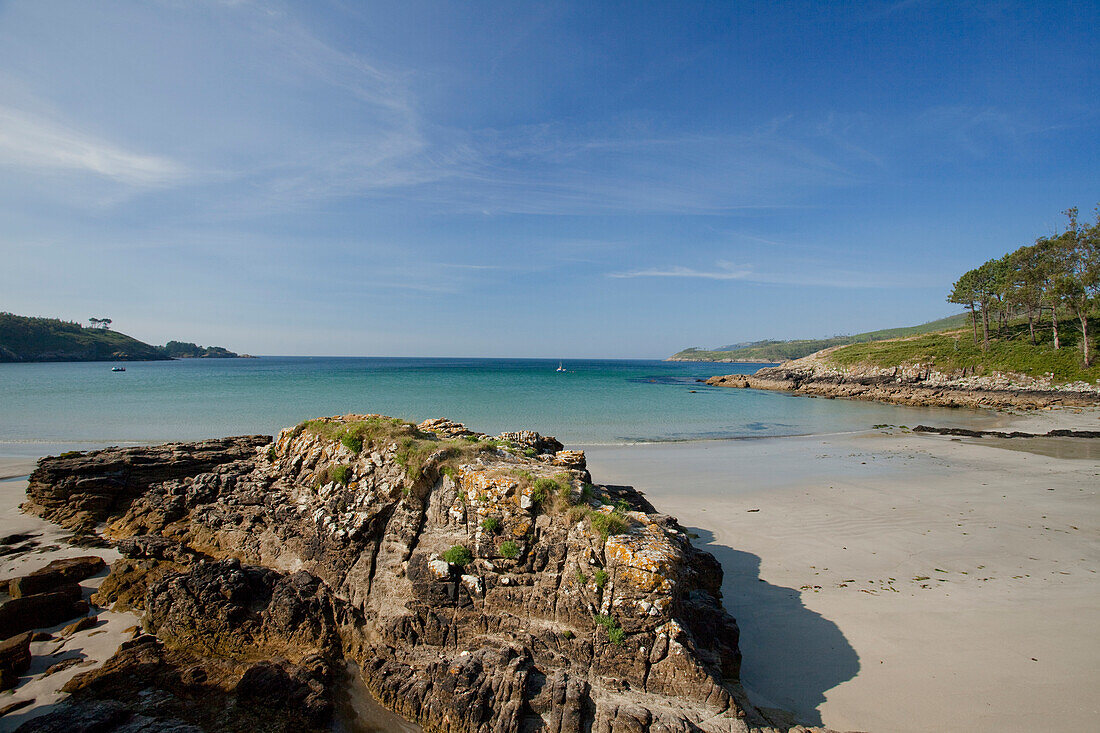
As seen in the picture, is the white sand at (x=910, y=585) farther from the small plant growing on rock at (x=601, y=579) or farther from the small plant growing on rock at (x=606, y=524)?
the small plant growing on rock at (x=606, y=524)

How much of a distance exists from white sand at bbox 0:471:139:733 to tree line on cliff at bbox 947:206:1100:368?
77316mm

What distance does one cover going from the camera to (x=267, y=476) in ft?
36.2

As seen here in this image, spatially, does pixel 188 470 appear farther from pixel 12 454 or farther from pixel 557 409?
pixel 557 409

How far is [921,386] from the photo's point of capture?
207 ft

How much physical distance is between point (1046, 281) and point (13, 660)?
83.8 m

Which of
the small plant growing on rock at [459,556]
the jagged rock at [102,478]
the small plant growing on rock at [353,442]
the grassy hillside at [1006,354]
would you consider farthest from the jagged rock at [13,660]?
the grassy hillside at [1006,354]

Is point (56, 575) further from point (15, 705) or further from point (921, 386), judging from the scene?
point (921, 386)

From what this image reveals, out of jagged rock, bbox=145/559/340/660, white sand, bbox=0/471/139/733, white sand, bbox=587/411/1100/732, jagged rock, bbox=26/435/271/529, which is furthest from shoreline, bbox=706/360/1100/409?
white sand, bbox=0/471/139/733

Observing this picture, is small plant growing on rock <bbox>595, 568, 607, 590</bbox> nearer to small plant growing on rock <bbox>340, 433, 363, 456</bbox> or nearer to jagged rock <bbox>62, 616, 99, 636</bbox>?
small plant growing on rock <bbox>340, 433, 363, 456</bbox>

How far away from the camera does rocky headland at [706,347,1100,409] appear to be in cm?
4788

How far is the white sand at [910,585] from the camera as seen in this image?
7621 mm

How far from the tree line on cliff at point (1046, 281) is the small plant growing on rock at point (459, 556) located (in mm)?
71659

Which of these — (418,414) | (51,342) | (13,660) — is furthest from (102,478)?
(51,342)

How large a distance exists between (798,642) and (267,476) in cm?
1257
